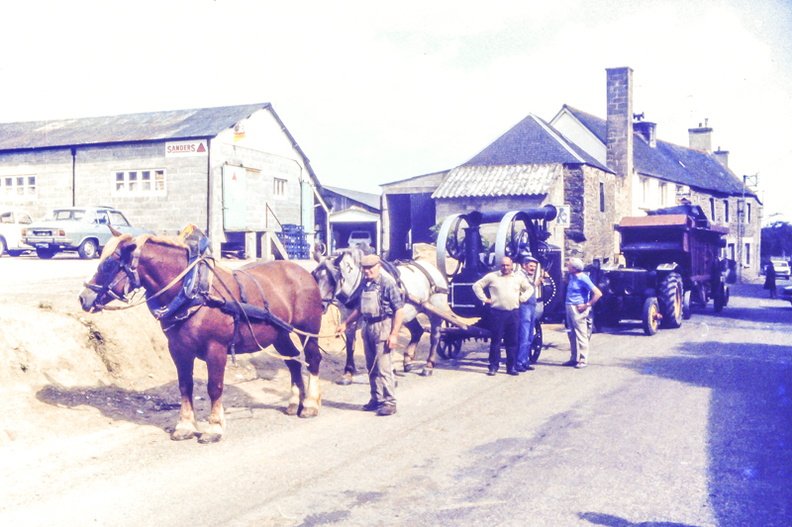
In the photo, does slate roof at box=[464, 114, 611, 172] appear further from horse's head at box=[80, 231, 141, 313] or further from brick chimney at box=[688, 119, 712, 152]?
brick chimney at box=[688, 119, 712, 152]

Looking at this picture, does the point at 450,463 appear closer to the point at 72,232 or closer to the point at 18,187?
the point at 72,232

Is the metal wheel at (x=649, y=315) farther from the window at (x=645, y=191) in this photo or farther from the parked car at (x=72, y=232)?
the window at (x=645, y=191)

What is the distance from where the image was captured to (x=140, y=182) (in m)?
25.0

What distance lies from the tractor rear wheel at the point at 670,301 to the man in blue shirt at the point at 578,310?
17.0ft

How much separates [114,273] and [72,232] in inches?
612

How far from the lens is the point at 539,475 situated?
5895 millimetres

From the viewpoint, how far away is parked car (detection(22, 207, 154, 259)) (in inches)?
816

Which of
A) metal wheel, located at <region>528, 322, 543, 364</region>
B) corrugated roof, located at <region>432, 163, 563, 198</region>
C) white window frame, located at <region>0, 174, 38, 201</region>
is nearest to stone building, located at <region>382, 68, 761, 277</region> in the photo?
corrugated roof, located at <region>432, 163, 563, 198</region>

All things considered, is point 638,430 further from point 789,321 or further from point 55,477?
point 789,321

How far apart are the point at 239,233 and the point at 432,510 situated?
21097 millimetres

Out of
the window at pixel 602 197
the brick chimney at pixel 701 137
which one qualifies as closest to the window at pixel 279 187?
the window at pixel 602 197

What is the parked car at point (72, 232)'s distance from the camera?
2072 centimetres

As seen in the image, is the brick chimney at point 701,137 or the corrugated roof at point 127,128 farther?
the brick chimney at point 701,137

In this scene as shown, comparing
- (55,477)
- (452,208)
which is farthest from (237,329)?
(452,208)
